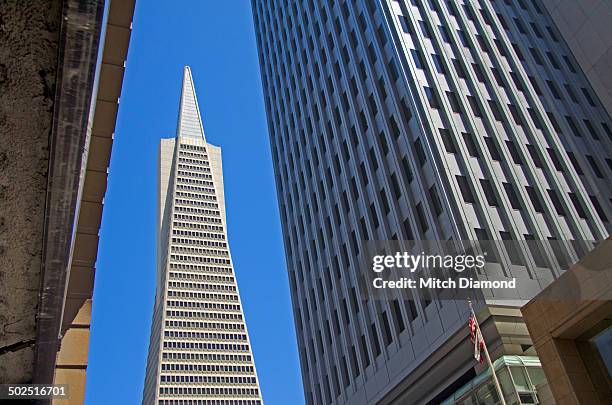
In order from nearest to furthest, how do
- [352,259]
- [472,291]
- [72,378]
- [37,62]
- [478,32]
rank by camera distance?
[37,62] < [72,378] < [472,291] < [352,259] < [478,32]

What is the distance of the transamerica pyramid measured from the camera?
15862cm

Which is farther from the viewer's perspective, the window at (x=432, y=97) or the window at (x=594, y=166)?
the window at (x=594, y=166)

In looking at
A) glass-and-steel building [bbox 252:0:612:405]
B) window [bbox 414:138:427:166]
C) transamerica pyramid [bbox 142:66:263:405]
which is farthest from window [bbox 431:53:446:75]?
transamerica pyramid [bbox 142:66:263:405]

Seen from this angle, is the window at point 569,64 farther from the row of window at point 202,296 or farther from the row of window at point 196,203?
the row of window at point 196,203

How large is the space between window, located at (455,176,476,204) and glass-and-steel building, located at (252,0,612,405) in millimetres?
138

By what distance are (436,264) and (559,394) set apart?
42.3 ft

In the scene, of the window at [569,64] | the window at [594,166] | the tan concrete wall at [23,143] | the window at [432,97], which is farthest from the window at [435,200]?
the tan concrete wall at [23,143]

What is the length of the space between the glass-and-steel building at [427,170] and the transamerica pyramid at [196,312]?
120 m

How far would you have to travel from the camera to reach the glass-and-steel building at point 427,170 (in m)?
29.5

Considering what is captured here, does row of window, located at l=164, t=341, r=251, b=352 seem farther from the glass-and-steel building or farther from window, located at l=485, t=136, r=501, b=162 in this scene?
window, located at l=485, t=136, r=501, b=162

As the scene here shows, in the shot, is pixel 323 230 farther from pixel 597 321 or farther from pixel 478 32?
pixel 597 321

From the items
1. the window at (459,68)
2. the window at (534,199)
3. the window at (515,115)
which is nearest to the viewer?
the window at (534,199)

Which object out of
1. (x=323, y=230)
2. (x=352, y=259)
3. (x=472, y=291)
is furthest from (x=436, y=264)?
(x=323, y=230)

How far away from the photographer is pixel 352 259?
127 feet
